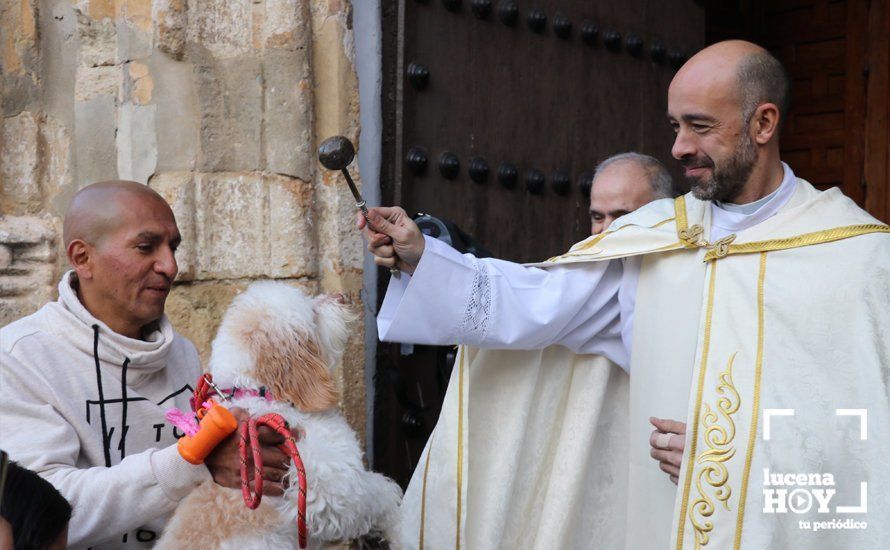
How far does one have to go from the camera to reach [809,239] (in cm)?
273

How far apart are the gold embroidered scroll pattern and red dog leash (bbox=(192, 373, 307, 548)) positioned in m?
0.89

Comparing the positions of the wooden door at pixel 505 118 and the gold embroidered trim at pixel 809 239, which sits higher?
the wooden door at pixel 505 118

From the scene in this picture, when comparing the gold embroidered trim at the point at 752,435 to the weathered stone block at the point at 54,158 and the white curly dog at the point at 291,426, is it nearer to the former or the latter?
the white curly dog at the point at 291,426

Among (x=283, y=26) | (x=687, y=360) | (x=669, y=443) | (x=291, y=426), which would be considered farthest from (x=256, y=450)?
(x=283, y=26)

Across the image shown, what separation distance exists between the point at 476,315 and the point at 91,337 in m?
0.89

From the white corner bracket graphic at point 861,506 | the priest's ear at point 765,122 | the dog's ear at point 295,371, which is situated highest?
the priest's ear at point 765,122

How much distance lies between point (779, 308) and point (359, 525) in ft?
3.48

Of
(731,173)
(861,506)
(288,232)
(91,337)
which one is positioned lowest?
(861,506)

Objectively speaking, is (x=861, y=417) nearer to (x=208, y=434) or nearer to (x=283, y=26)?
(x=208, y=434)

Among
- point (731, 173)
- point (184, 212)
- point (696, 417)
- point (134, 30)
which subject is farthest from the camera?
point (134, 30)

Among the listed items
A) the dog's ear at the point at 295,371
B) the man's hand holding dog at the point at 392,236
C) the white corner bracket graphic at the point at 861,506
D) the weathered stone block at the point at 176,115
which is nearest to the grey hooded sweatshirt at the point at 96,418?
the dog's ear at the point at 295,371

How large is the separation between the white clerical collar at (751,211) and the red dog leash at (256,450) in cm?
113

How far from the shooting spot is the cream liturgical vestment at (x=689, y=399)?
2586 mm

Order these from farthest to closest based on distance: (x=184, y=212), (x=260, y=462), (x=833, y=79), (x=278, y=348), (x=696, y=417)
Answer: (x=833, y=79), (x=184, y=212), (x=696, y=417), (x=278, y=348), (x=260, y=462)
